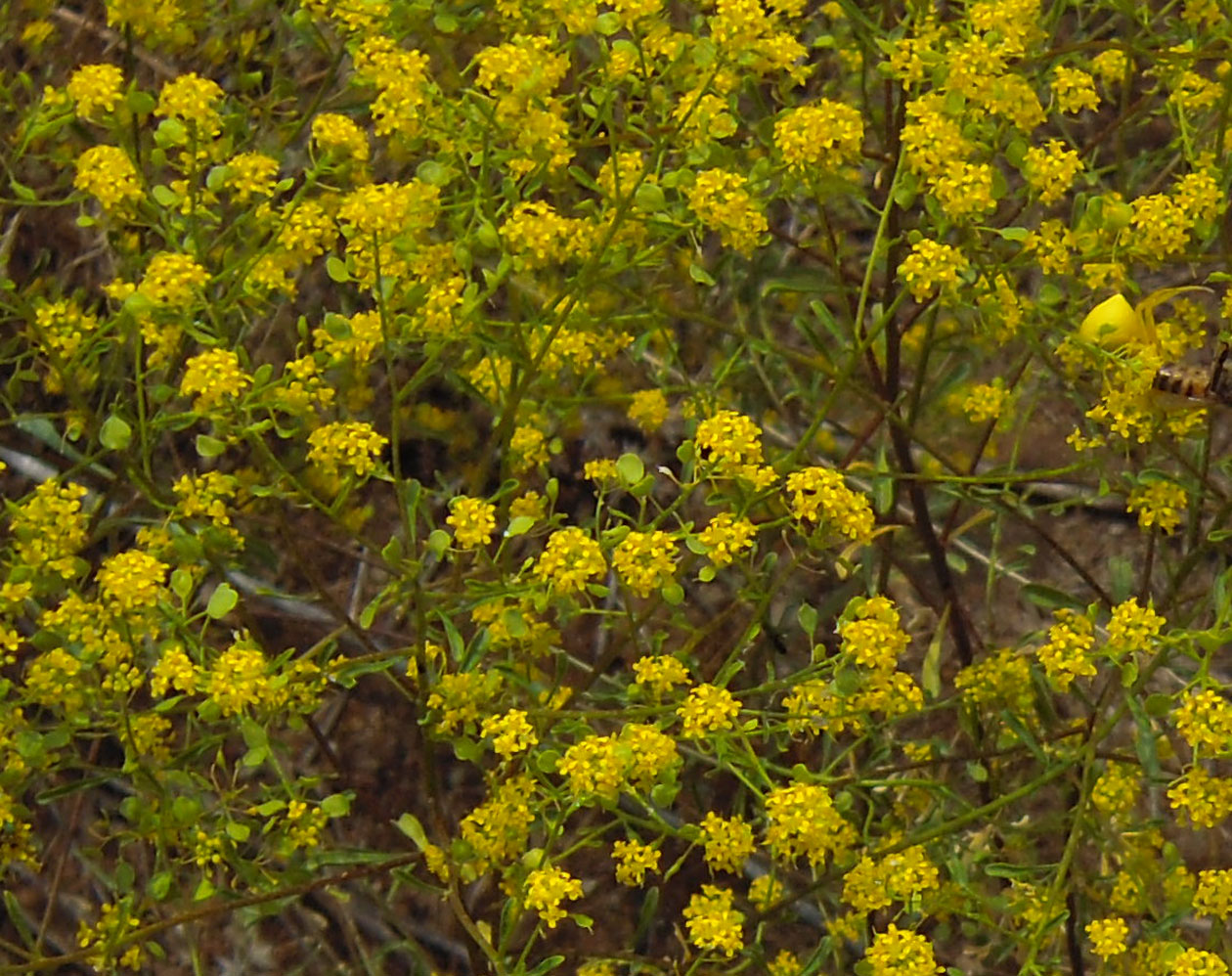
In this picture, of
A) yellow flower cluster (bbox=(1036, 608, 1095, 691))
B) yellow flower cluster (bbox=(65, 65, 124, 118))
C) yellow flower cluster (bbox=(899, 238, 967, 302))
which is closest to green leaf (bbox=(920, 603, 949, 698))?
yellow flower cluster (bbox=(1036, 608, 1095, 691))

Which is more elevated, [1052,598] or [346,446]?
[346,446]

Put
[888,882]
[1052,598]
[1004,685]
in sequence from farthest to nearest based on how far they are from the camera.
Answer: [1052,598], [1004,685], [888,882]

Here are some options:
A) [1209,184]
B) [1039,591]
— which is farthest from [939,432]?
[1209,184]

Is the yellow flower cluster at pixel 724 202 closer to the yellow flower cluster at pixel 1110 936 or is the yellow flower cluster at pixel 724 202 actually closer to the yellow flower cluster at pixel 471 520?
the yellow flower cluster at pixel 471 520

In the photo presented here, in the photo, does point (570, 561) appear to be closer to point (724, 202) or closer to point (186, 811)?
point (724, 202)

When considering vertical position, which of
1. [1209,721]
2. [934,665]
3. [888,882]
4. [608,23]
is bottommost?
[934,665]

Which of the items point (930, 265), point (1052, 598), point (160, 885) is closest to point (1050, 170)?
point (930, 265)

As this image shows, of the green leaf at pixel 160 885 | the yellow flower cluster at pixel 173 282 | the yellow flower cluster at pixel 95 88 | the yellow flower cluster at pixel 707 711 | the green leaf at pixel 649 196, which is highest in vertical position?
the yellow flower cluster at pixel 95 88

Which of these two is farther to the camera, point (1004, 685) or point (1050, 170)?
point (1004, 685)

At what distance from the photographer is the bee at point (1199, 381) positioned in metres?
2.04

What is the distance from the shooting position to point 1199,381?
2066 millimetres

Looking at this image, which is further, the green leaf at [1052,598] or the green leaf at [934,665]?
the green leaf at [934,665]

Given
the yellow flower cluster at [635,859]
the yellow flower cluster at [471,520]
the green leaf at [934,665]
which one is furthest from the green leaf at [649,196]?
the green leaf at [934,665]

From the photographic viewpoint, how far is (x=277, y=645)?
10.6 feet
